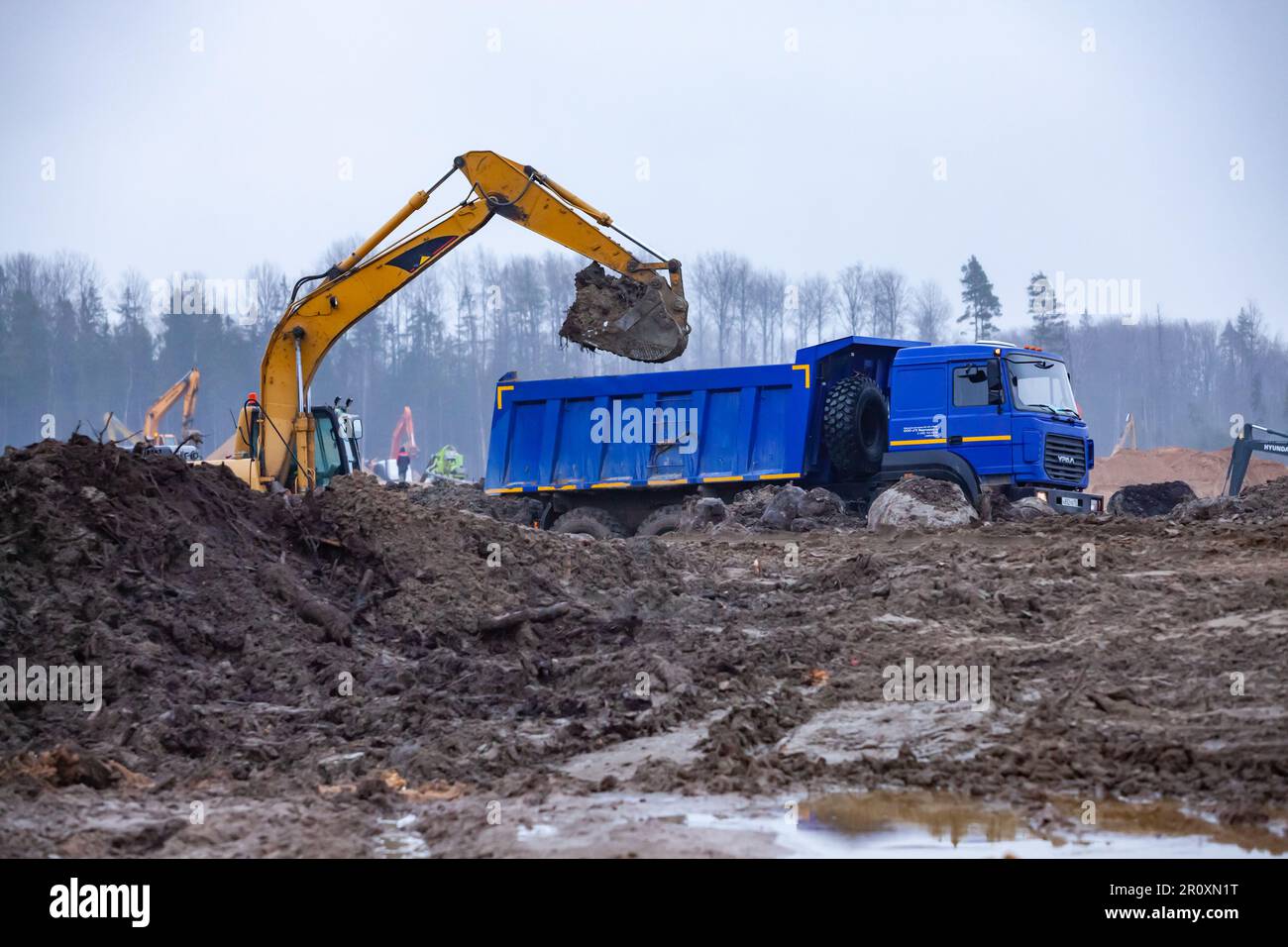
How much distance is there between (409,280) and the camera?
16.8 metres

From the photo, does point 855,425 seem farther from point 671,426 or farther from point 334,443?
point 334,443

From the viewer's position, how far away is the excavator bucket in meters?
16.5

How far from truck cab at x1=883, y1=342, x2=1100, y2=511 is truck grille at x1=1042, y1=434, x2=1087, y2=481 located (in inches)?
0.5

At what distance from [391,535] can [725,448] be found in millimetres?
7300

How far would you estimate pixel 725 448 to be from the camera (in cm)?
1859

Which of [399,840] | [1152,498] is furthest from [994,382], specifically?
[399,840]

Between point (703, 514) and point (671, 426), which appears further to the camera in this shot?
point (671, 426)

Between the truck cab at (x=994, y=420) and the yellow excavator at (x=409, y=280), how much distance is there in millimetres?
3528

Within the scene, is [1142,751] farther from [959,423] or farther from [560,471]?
[560,471]

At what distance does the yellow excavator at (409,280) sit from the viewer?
16.5 m

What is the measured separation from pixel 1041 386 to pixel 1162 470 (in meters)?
27.9

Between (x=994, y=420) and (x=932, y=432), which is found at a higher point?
(x=994, y=420)
